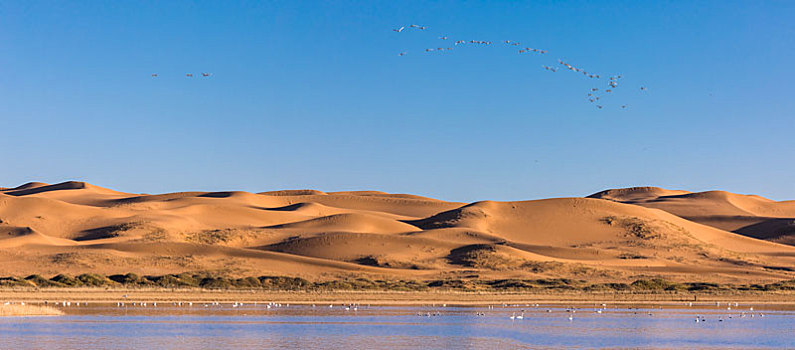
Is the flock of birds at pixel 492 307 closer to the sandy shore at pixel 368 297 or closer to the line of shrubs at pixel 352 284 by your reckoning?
the sandy shore at pixel 368 297

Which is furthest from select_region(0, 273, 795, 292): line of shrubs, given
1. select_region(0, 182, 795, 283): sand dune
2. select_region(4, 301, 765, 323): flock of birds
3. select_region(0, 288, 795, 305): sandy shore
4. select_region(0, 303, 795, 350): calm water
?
select_region(0, 303, 795, 350): calm water

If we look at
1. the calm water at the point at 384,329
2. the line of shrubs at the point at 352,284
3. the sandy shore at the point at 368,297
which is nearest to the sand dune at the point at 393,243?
the line of shrubs at the point at 352,284

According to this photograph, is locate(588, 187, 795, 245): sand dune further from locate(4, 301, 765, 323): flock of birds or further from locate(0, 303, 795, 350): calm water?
locate(0, 303, 795, 350): calm water

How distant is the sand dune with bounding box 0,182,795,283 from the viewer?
97.1 m

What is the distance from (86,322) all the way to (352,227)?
87.8m

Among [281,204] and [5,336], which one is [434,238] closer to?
[281,204]

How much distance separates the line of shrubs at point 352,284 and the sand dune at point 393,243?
7298 millimetres

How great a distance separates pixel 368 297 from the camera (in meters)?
67.5

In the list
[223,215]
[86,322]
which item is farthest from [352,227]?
[86,322]

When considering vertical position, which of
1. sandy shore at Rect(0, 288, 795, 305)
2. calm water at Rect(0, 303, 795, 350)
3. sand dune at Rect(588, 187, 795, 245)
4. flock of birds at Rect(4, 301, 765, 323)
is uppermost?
sand dune at Rect(588, 187, 795, 245)

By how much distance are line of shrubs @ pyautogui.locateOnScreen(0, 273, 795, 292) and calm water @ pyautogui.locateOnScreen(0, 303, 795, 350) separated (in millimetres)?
26449

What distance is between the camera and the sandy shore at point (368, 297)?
6147 centimetres

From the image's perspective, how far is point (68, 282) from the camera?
77750 millimetres

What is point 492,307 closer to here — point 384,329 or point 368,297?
point 368,297
